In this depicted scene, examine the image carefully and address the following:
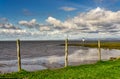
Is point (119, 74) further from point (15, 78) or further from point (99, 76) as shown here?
point (15, 78)

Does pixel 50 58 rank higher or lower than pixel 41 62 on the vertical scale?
higher

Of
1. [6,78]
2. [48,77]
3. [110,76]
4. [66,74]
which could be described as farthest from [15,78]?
[110,76]

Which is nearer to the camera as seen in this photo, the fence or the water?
the fence

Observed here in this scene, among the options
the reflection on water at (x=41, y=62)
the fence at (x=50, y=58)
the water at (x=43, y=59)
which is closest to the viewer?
the fence at (x=50, y=58)

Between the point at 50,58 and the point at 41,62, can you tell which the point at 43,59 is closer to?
the point at 50,58

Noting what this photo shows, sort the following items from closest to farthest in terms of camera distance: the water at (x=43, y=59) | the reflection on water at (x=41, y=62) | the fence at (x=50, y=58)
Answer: the fence at (x=50, y=58) → the reflection on water at (x=41, y=62) → the water at (x=43, y=59)

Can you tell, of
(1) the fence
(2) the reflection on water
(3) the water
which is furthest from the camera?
(3) the water

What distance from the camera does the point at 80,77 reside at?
58.2 ft

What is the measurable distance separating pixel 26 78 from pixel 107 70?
22.2 ft

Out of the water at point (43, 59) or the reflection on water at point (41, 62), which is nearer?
the reflection on water at point (41, 62)

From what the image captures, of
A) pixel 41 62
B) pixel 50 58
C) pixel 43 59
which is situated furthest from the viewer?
pixel 50 58

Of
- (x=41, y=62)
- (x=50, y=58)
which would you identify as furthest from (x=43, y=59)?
(x=41, y=62)

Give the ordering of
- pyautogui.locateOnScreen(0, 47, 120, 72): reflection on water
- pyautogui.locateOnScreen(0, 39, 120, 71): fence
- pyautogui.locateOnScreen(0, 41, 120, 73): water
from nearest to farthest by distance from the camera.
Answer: pyautogui.locateOnScreen(0, 39, 120, 71): fence → pyautogui.locateOnScreen(0, 47, 120, 72): reflection on water → pyautogui.locateOnScreen(0, 41, 120, 73): water

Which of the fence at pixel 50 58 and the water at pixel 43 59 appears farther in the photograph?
the water at pixel 43 59
